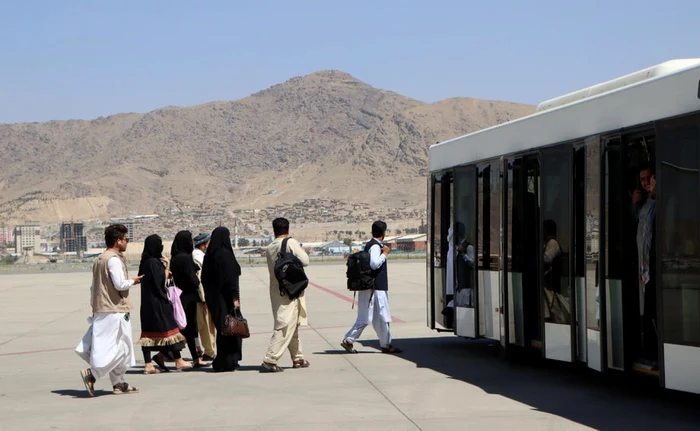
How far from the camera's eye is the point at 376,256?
13078 millimetres

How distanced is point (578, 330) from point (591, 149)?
165 cm

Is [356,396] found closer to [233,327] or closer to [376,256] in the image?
[233,327]

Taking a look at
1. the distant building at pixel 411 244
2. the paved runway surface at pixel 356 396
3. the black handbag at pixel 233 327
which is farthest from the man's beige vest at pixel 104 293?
the distant building at pixel 411 244

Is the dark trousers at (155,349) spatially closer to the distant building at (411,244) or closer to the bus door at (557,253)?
the bus door at (557,253)

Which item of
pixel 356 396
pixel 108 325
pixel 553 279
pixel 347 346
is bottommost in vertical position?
pixel 356 396

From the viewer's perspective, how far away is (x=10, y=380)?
11984 mm

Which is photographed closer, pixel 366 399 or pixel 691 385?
pixel 691 385

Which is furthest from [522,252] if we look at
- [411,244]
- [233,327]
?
[411,244]

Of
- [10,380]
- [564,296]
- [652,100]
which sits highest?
[652,100]

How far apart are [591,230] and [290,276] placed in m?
3.77

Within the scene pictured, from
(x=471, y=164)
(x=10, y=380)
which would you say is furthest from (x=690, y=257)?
(x=10, y=380)

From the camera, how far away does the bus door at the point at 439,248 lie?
13227 millimetres

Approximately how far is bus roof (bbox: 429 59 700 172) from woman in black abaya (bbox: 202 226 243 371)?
123 inches

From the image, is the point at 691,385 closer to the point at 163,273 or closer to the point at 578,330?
the point at 578,330
